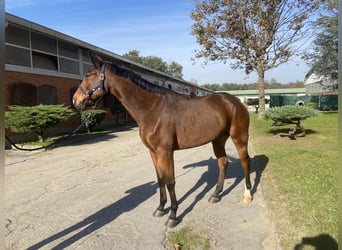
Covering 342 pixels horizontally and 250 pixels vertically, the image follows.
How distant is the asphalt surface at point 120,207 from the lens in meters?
3.56

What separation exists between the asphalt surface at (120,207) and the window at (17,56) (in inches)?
264

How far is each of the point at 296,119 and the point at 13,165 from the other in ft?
32.4

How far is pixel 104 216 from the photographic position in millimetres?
4320

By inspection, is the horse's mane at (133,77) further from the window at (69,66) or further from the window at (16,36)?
the window at (69,66)

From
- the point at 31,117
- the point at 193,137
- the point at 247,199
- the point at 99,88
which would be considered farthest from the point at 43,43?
the point at 247,199

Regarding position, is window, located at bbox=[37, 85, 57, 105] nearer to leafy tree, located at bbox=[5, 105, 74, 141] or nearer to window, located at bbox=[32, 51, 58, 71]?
window, located at bbox=[32, 51, 58, 71]

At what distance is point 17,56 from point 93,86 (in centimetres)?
1138

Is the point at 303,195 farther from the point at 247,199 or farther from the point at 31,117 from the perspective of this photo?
the point at 31,117

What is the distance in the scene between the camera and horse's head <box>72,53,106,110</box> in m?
3.97

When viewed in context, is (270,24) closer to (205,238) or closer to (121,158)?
(121,158)

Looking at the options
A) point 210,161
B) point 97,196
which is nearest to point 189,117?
point 97,196

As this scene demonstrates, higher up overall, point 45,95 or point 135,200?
point 45,95

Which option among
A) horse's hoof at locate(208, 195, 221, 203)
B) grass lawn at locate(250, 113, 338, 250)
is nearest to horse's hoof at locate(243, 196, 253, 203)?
grass lawn at locate(250, 113, 338, 250)

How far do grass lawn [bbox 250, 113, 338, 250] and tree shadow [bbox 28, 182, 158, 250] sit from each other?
6.71ft
